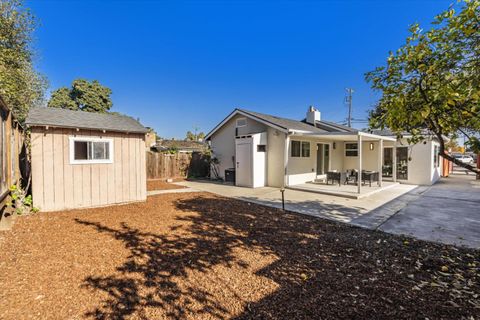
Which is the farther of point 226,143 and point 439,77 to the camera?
point 226,143

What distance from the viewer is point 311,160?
543 inches

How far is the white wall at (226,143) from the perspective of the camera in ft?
48.5

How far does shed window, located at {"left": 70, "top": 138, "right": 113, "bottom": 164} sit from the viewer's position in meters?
7.18

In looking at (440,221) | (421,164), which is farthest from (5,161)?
(421,164)

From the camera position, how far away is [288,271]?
3.51m

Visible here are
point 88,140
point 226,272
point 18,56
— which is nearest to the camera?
point 226,272

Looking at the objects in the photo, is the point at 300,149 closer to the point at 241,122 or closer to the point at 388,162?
the point at 241,122

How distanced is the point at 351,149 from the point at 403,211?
9.30m

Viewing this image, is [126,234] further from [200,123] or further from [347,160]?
[200,123]

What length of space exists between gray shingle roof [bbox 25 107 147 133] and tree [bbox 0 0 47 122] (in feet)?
15.5

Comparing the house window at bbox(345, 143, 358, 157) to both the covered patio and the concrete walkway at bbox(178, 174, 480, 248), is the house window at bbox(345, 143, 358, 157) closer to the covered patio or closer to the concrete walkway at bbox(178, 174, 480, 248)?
the covered patio

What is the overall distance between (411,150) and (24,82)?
72.0 feet

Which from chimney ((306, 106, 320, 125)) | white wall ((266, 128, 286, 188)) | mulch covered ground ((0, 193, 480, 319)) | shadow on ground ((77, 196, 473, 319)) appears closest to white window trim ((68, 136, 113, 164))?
mulch covered ground ((0, 193, 480, 319))

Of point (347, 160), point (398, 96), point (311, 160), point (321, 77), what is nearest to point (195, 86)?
point (321, 77)
